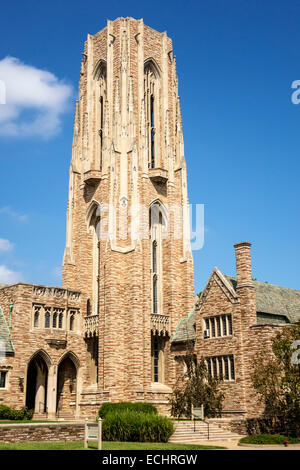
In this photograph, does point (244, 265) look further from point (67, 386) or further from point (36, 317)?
point (67, 386)

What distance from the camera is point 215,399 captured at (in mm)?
34438

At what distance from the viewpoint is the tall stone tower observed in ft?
130

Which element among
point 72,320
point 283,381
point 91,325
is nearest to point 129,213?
point 91,325

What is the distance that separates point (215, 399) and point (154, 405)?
20.5ft

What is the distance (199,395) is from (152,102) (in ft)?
84.4

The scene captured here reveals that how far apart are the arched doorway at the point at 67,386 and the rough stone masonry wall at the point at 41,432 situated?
49.8 feet

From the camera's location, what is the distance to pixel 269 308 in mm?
38375

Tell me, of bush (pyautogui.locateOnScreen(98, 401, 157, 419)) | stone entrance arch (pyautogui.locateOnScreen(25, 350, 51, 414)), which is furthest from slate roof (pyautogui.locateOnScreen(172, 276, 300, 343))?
stone entrance arch (pyautogui.locateOnScreen(25, 350, 51, 414))

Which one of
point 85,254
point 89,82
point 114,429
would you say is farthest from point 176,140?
point 114,429

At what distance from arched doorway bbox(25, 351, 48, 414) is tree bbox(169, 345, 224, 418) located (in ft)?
31.0

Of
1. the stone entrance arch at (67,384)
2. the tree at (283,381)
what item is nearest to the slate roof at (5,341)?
the stone entrance arch at (67,384)

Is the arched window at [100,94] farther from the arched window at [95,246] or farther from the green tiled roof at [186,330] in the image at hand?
the green tiled roof at [186,330]

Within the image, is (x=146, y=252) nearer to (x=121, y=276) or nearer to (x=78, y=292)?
(x=121, y=276)

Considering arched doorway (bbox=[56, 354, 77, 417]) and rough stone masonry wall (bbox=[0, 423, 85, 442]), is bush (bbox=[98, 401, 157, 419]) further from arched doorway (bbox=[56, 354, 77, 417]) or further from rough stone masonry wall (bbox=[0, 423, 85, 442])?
rough stone masonry wall (bbox=[0, 423, 85, 442])
